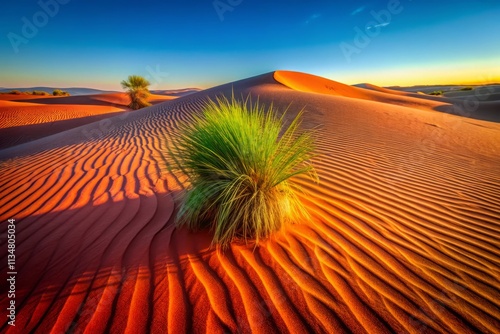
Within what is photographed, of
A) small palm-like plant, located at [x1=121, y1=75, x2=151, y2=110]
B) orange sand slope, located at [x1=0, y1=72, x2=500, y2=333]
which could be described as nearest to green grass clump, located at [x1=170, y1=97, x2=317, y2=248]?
orange sand slope, located at [x1=0, y1=72, x2=500, y2=333]

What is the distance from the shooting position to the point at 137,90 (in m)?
22.1

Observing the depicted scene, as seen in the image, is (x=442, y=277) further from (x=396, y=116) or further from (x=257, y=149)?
(x=396, y=116)

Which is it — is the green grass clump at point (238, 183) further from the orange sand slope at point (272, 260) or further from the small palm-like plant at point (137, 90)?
the small palm-like plant at point (137, 90)

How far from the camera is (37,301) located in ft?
5.73

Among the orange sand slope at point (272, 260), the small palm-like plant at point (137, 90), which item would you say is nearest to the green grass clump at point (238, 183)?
the orange sand slope at point (272, 260)

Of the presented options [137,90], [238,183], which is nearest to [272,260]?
[238,183]

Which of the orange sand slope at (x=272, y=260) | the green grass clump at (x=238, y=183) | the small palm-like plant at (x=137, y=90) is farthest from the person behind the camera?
the small palm-like plant at (x=137, y=90)

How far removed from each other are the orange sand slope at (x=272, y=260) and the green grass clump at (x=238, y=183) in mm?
196

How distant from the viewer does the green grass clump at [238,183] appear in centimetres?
227

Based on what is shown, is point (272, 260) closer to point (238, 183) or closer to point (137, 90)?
point (238, 183)

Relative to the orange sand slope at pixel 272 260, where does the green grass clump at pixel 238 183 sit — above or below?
above

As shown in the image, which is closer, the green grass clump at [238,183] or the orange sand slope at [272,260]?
the orange sand slope at [272,260]

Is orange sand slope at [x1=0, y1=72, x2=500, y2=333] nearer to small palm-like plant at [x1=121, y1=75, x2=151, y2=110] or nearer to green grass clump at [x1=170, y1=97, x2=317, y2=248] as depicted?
green grass clump at [x1=170, y1=97, x2=317, y2=248]

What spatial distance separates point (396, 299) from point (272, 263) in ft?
3.10
